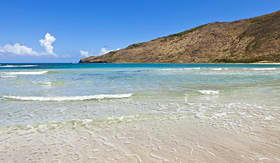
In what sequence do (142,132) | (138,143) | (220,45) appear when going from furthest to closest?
(220,45) → (142,132) → (138,143)

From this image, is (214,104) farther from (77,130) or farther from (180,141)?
(77,130)

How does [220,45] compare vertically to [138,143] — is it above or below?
above

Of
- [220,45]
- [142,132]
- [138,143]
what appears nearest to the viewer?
[138,143]

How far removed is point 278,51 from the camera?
230 feet

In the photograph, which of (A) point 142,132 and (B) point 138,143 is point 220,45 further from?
(B) point 138,143

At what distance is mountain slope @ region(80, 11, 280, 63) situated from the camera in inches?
3044

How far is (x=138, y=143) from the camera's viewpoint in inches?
155

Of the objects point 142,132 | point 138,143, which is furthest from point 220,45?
point 138,143

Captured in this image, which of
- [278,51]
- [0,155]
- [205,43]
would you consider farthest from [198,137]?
[205,43]

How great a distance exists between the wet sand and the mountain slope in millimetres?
78779

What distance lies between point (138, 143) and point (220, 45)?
328ft

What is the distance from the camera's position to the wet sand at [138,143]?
10.9 ft

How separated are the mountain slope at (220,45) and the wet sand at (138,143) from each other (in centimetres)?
7878

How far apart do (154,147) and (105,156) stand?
3.19ft
